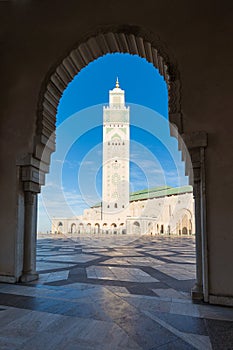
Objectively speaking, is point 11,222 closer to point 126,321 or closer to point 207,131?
point 126,321

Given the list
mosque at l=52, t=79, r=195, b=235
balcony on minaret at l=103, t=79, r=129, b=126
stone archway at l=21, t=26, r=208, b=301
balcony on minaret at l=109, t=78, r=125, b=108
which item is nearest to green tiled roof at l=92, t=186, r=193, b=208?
mosque at l=52, t=79, r=195, b=235

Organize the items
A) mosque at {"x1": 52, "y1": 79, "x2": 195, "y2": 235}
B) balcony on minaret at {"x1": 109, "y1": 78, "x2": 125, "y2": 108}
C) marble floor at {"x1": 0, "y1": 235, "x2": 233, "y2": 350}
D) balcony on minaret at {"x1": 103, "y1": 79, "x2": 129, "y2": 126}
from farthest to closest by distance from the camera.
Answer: balcony on minaret at {"x1": 109, "y1": 78, "x2": 125, "y2": 108}, balcony on minaret at {"x1": 103, "y1": 79, "x2": 129, "y2": 126}, mosque at {"x1": 52, "y1": 79, "x2": 195, "y2": 235}, marble floor at {"x1": 0, "y1": 235, "x2": 233, "y2": 350}

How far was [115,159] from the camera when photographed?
176 ft

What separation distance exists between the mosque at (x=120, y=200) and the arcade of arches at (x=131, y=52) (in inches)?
1616

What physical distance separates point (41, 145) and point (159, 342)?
130 inches

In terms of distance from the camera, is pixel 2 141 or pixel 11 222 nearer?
pixel 11 222

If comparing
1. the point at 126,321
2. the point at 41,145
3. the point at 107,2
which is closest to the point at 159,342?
the point at 126,321

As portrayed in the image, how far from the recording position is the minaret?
174 feet

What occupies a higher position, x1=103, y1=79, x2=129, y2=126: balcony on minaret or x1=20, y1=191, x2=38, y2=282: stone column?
x1=103, y1=79, x2=129, y2=126: balcony on minaret

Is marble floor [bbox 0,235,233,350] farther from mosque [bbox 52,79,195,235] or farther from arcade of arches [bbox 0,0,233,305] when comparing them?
mosque [bbox 52,79,195,235]

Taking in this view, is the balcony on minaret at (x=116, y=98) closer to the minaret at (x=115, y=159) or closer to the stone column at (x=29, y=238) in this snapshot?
the minaret at (x=115, y=159)

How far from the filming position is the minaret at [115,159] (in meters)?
53.0

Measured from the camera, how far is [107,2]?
→ 4.39 metres

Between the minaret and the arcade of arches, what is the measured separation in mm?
47760
